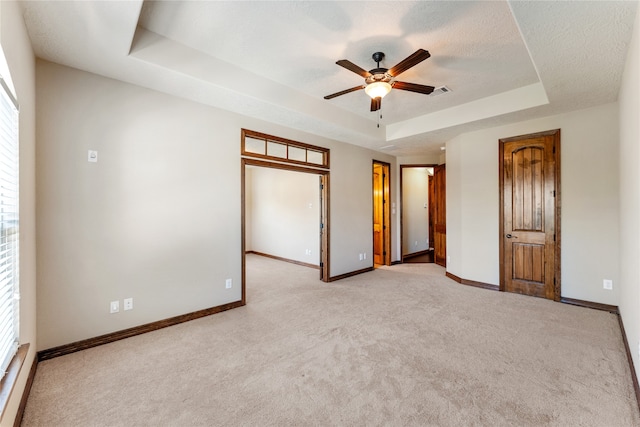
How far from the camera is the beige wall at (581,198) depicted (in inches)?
138

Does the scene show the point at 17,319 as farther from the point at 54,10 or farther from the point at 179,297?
the point at 54,10

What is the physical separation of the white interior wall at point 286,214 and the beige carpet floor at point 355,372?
9.50 feet

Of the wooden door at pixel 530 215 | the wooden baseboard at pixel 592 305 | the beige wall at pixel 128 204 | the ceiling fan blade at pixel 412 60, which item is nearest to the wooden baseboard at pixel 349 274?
the beige wall at pixel 128 204

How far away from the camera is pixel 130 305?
2867 millimetres

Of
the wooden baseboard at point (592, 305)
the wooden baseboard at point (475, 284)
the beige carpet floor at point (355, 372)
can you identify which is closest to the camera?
the beige carpet floor at point (355, 372)

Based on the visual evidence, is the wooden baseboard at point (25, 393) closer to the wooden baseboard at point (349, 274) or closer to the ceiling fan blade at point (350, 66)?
the ceiling fan blade at point (350, 66)

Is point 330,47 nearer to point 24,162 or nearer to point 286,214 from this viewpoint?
point 24,162

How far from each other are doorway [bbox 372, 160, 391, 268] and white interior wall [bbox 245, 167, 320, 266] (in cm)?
151

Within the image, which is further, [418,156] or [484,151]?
[418,156]


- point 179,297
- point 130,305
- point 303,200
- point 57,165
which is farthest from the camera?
point 303,200

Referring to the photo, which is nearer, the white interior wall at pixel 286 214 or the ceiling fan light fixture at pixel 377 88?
the ceiling fan light fixture at pixel 377 88

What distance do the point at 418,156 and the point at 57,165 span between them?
6.30 metres

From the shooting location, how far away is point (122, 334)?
279 centimetres

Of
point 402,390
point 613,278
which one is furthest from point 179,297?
point 613,278
